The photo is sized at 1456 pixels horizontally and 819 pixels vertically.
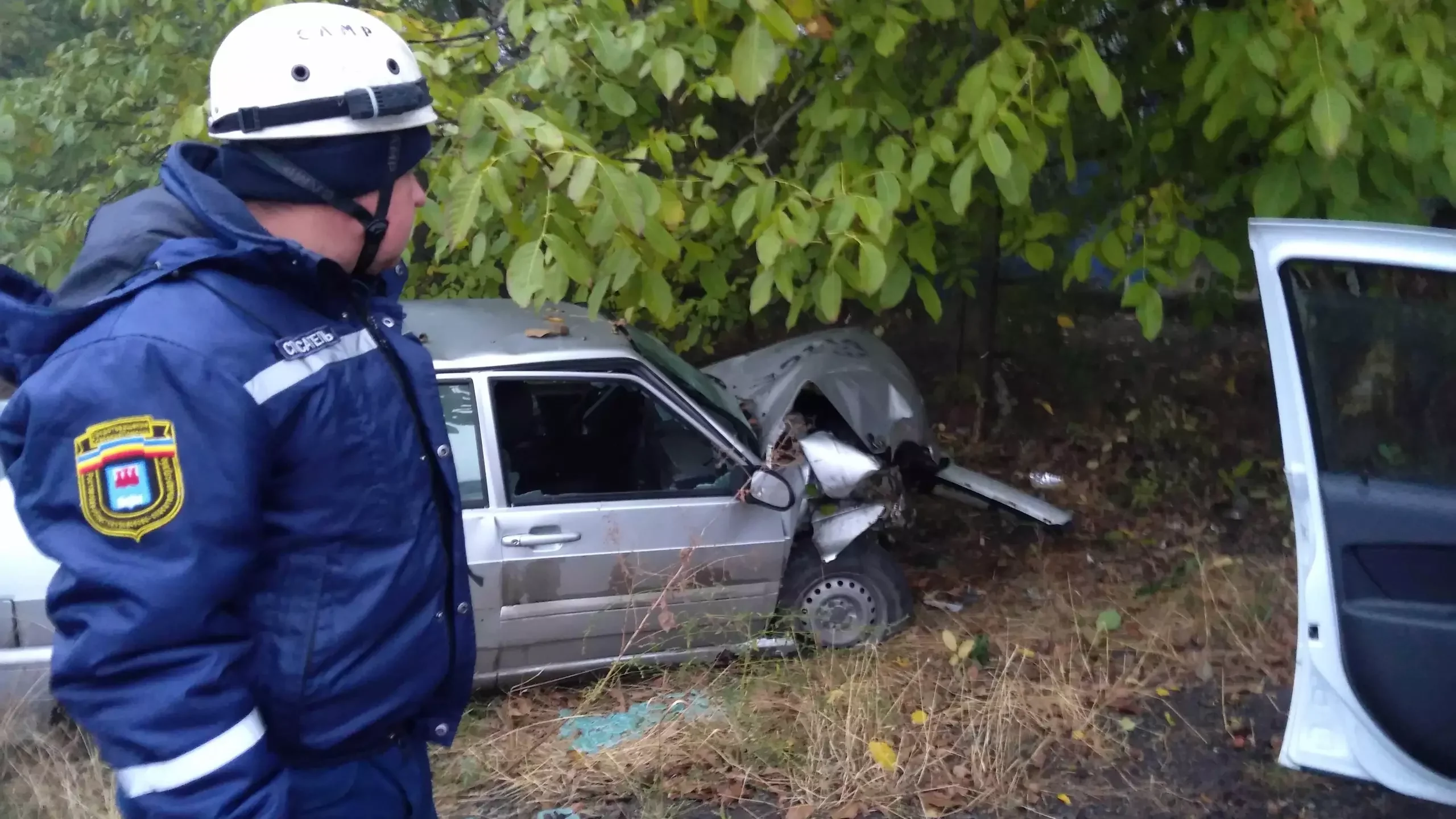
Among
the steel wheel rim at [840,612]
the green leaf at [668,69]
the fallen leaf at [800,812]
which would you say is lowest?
the fallen leaf at [800,812]

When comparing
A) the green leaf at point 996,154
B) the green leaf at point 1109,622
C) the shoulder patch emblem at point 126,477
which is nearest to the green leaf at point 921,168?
the green leaf at point 996,154

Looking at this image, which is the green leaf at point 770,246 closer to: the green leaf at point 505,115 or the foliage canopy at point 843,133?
the foliage canopy at point 843,133

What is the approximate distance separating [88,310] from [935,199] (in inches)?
115

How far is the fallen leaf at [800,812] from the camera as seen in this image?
128 inches

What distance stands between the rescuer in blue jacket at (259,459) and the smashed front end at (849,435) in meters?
2.75

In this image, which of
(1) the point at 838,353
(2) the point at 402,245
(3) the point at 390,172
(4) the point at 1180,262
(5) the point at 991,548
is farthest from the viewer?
(5) the point at 991,548

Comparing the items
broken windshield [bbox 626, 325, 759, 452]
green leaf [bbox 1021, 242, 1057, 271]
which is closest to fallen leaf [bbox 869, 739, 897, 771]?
broken windshield [bbox 626, 325, 759, 452]

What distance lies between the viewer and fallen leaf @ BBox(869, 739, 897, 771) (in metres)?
3.43

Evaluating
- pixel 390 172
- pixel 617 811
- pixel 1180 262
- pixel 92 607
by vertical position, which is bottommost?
pixel 617 811

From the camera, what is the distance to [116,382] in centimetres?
127

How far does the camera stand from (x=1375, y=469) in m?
2.43

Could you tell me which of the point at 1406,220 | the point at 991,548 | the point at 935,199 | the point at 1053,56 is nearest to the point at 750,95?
the point at 935,199

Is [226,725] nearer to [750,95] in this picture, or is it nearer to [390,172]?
[390,172]

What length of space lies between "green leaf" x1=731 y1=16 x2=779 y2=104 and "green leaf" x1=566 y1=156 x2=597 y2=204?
A: 1.48ft
